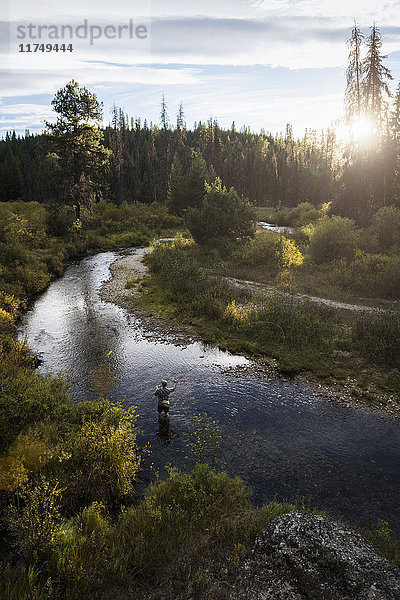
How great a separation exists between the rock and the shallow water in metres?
2.26

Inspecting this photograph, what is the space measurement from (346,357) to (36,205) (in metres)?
50.7

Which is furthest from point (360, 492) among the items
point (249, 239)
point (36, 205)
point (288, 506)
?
point (36, 205)

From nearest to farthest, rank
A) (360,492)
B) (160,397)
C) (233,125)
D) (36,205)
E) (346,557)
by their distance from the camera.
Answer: (346,557) → (360,492) → (160,397) → (36,205) → (233,125)

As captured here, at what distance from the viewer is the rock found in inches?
207

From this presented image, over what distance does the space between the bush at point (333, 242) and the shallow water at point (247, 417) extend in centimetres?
1674

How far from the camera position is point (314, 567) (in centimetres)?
563

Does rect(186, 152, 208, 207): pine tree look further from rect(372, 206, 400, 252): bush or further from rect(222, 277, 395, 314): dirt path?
rect(222, 277, 395, 314): dirt path

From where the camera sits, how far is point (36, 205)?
172 ft

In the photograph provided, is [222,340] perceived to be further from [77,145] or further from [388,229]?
[77,145]

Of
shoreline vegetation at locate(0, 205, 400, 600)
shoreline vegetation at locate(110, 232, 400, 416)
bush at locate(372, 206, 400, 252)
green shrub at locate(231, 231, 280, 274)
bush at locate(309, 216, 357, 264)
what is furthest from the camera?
green shrub at locate(231, 231, 280, 274)

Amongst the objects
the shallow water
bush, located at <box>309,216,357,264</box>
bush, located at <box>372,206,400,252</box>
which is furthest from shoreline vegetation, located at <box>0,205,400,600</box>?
bush, located at <box>372,206,400,252</box>

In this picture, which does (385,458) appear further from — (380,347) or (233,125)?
(233,125)

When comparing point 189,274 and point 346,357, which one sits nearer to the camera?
point 346,357

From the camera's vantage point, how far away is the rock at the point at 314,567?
17.3 ft
